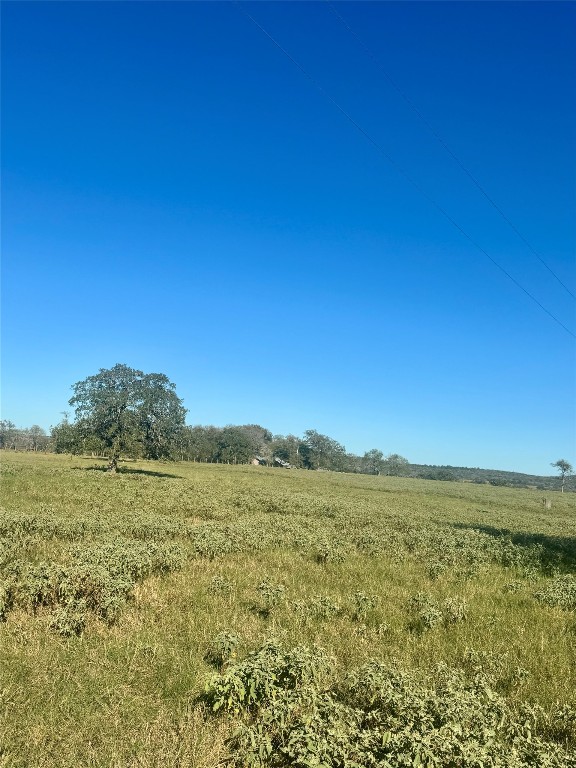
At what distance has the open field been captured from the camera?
190 inches

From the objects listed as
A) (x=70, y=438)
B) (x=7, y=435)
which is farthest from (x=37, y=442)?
(x=70, y=438)

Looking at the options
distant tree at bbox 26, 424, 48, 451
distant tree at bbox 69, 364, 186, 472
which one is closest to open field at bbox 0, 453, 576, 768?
distant tree at bbox 69, 364, 186, 472

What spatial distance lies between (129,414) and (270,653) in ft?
154

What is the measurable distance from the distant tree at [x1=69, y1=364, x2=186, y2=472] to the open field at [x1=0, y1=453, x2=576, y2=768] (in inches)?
1324

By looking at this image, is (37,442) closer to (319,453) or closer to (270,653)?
(319,453)

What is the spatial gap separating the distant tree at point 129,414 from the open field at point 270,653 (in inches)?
1324

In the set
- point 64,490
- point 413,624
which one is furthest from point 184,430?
point 413,624

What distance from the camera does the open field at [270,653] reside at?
4.83 metres

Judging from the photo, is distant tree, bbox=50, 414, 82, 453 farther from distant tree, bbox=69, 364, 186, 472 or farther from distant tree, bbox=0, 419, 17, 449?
distant tree, bbox=0, 419, 17, 449

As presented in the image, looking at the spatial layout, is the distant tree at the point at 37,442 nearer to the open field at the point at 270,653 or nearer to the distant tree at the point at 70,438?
the distant tree at the point at 70,438

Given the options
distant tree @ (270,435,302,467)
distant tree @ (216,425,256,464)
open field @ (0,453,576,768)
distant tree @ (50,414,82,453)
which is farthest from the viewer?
distant tree @ (270,435,302,467)

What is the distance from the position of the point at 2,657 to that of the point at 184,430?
4920 centimetres

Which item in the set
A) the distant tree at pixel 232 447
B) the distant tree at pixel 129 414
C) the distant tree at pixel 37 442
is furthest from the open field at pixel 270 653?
the distant tree at pixel 37 442

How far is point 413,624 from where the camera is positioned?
30.5ft
